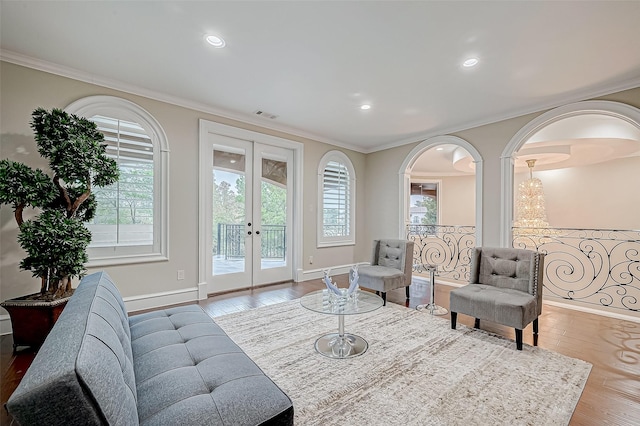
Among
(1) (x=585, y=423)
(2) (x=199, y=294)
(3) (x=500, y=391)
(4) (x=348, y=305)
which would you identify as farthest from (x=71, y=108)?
(1) (x=585, y=423)

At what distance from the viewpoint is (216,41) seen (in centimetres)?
257

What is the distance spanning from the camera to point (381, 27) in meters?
2.37

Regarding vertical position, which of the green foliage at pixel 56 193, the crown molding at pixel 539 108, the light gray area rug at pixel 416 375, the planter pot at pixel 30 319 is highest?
the crown molding at pixel 539 108

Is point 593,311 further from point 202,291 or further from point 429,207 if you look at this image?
point 429,207

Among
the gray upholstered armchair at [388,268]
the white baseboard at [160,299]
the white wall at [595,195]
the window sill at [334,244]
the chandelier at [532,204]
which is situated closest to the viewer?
the white baseboard at [160,299]

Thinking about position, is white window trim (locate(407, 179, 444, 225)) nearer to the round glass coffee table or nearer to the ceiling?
the ceiling

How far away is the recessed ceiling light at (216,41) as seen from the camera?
2.51 meters

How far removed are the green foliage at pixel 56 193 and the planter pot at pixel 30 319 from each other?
204 mm

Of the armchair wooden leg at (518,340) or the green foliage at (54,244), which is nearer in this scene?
the green foliage at (54,244)

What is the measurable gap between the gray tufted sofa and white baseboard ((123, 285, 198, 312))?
192 centimetres

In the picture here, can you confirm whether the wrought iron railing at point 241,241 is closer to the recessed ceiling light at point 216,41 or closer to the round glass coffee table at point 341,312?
the round glass coffee table at point 341,312

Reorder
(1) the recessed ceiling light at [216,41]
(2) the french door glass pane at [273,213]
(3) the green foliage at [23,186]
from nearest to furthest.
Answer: (3) the green foliage at [23,186] → (1) the recessed ceiling light at [216,41] → (2) the french door glass pane at [273,213]

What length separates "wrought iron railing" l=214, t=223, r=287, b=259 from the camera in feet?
14.4

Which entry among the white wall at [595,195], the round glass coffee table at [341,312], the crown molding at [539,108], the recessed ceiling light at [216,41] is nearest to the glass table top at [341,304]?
the round glass coffee table at [341,312]
